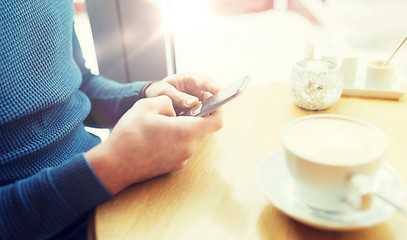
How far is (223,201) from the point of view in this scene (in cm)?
45

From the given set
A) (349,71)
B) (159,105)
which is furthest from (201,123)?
(349,71)

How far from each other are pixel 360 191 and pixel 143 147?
316 mm

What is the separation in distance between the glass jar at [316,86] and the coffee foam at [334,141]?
30 cm

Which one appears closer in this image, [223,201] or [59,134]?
[223,201]

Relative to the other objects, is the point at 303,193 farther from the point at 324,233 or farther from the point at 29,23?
the point at 29,23

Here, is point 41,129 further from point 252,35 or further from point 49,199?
point 252,35

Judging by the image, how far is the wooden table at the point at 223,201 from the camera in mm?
395

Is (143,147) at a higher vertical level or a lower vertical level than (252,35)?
higher

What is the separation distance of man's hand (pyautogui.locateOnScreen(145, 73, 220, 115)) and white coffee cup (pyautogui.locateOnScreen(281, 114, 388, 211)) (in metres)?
0.29

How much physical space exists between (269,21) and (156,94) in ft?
9.27

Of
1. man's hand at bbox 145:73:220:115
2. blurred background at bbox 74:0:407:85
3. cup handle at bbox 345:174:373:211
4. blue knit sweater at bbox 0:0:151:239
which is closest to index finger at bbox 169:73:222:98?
man's hand at bbox 145:73:220:115

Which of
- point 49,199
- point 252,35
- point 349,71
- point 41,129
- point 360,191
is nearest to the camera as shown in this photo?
point 360,191

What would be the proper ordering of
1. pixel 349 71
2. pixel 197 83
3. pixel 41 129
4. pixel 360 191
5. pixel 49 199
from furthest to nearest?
pixel 349 71, pixel 197 83, pixel 41 129, pixel 49 199, pixel 360 191

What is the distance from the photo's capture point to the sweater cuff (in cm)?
45
